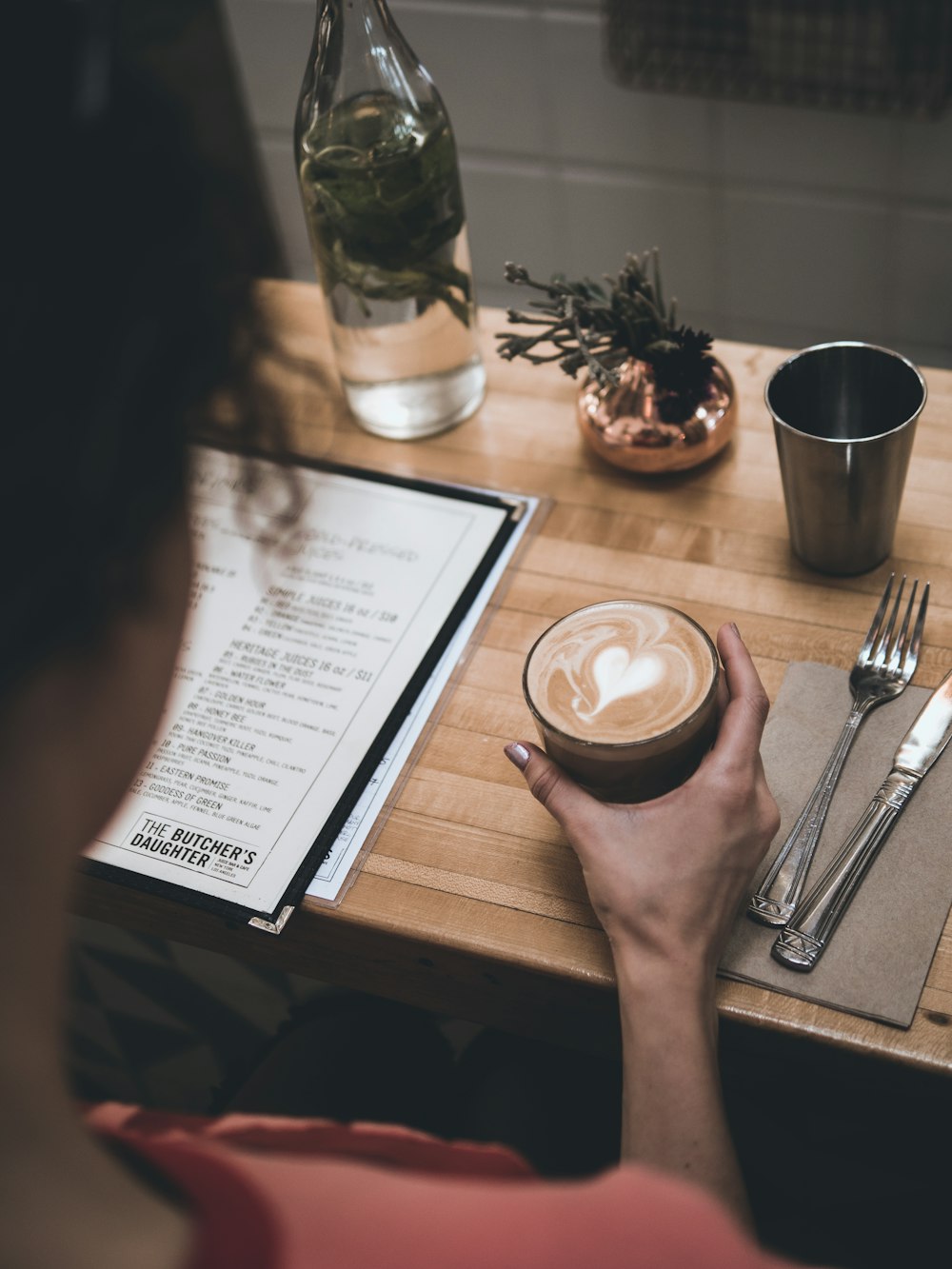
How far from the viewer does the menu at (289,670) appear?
0.84m

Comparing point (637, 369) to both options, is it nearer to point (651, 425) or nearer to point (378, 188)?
point (651, 425)

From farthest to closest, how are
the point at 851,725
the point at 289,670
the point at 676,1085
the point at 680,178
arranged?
the point at 680,178 → the point at 289,670 → the point at 851,725 → the point at 676,1085

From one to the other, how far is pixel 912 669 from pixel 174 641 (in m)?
0.58

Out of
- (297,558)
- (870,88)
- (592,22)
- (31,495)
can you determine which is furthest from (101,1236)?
(592,22)

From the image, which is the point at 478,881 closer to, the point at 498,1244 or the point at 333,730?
the point at 333,730

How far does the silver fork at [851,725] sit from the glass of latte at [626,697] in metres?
0.09

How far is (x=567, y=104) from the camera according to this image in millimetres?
1943

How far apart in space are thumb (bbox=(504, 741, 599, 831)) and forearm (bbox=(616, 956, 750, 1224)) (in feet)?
0.34

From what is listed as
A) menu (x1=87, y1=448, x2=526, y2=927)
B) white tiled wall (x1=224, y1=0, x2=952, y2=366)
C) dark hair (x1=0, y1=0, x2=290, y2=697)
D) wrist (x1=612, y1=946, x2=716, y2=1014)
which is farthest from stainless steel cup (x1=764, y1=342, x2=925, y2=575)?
white tiled wall (x1=224, y1=0, x2=952, y2=366)

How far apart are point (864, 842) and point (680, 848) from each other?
0.45 feet

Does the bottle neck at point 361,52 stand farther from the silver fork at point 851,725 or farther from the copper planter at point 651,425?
the silver fork at point 851,725

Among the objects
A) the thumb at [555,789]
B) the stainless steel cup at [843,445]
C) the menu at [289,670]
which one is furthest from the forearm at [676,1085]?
the stainless steel cup at [843,445]

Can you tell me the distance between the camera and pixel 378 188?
3.24 feet

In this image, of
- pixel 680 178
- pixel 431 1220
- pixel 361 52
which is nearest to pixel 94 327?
pixel 431 1220
